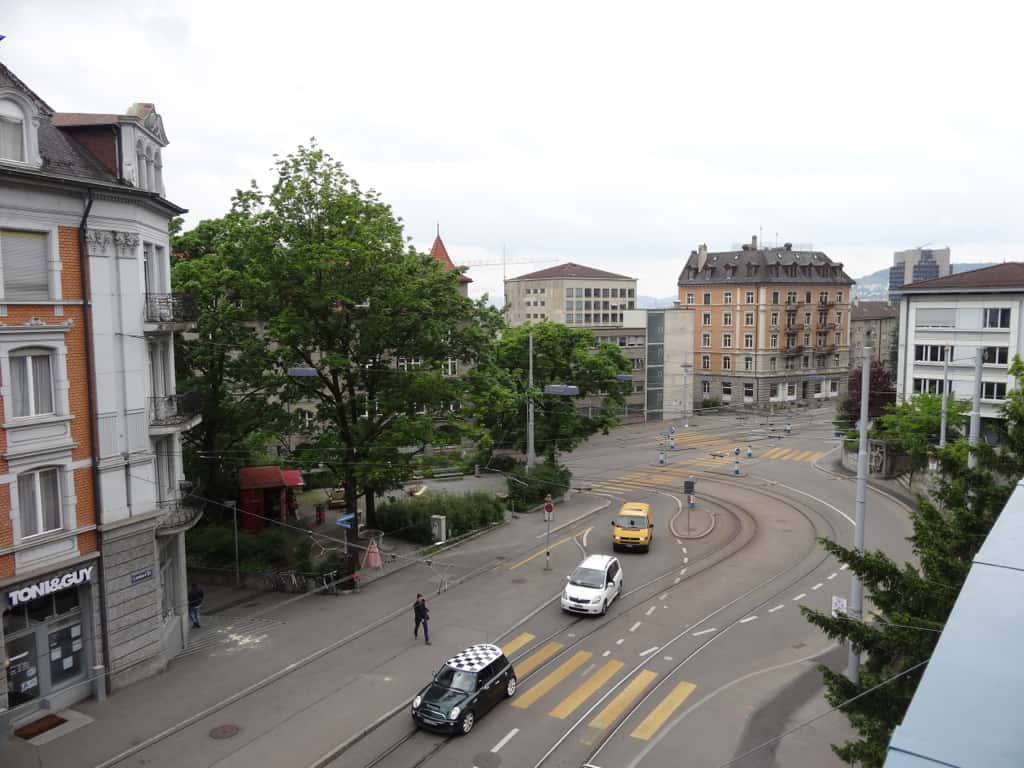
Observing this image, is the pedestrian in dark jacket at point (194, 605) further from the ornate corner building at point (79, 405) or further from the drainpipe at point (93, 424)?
the drainpipe at point (93, 424)

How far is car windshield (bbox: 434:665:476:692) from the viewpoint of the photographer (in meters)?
18.5

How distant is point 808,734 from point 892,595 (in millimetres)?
7614

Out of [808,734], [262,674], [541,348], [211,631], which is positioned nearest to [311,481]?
[541,348]

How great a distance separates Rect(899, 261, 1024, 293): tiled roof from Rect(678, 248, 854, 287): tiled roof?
36.2 meters

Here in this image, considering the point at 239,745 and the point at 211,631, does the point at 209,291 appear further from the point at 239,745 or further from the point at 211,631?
the point at 239,745

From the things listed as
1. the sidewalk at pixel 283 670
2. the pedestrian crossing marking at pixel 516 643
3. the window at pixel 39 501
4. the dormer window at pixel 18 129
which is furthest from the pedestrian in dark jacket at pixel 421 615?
the dormer window at pixel 18 129

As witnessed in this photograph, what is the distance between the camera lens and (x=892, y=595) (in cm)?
1234

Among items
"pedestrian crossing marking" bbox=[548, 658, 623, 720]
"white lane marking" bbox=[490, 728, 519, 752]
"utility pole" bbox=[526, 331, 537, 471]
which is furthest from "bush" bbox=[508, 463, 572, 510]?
"white lane marking" bbox=[490, 728, 519, 752]

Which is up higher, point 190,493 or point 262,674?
point 190,493

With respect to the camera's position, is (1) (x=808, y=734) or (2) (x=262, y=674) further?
(2) (x=262, y=674)

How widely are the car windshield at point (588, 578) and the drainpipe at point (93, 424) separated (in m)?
14.1

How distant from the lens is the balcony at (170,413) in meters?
22.1

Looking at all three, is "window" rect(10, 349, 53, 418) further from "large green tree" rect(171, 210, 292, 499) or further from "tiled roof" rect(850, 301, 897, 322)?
"tiled roof" rect(850, 301, 897, 322)

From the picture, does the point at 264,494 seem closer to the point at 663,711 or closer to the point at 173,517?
the point at 173,517
